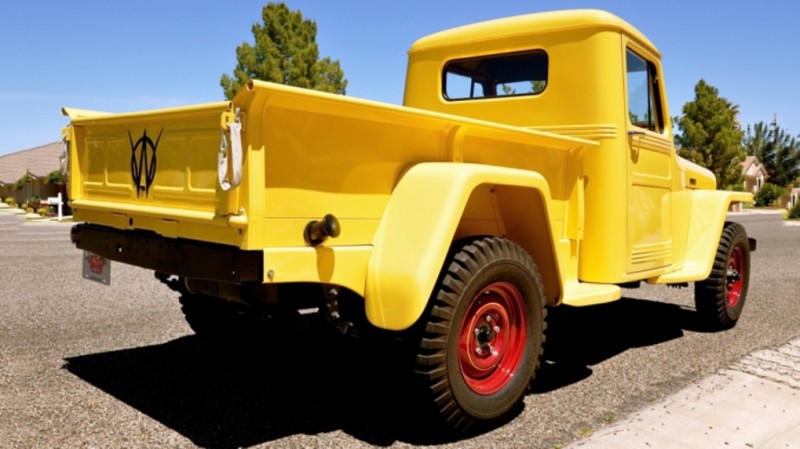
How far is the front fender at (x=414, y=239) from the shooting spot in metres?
2.96

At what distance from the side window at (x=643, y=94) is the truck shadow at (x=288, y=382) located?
1853mm

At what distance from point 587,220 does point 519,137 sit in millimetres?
1075

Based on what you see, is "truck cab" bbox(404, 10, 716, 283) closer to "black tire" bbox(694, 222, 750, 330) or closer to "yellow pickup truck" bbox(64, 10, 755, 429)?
"yellow pickup truck" bbox(64, 10, 755, 429)

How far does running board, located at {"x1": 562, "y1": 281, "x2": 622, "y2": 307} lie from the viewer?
406 centimetres

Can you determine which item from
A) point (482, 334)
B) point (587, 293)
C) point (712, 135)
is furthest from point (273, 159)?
point (712, 135)

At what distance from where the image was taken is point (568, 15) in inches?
181

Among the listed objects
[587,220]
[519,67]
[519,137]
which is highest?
[519,67]

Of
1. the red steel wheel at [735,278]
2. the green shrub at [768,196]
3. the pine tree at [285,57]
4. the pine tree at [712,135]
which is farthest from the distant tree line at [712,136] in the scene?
the red steel wheel at [735,278]

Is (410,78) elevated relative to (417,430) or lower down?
elevated

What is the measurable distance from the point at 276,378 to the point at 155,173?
63.6 inches

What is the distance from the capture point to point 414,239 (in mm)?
3037

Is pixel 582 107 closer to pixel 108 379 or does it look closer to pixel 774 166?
pixel 108 379

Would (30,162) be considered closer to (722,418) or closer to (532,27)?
(532,27)

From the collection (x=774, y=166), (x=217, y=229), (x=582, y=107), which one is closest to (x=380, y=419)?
(x=217, y=229)
